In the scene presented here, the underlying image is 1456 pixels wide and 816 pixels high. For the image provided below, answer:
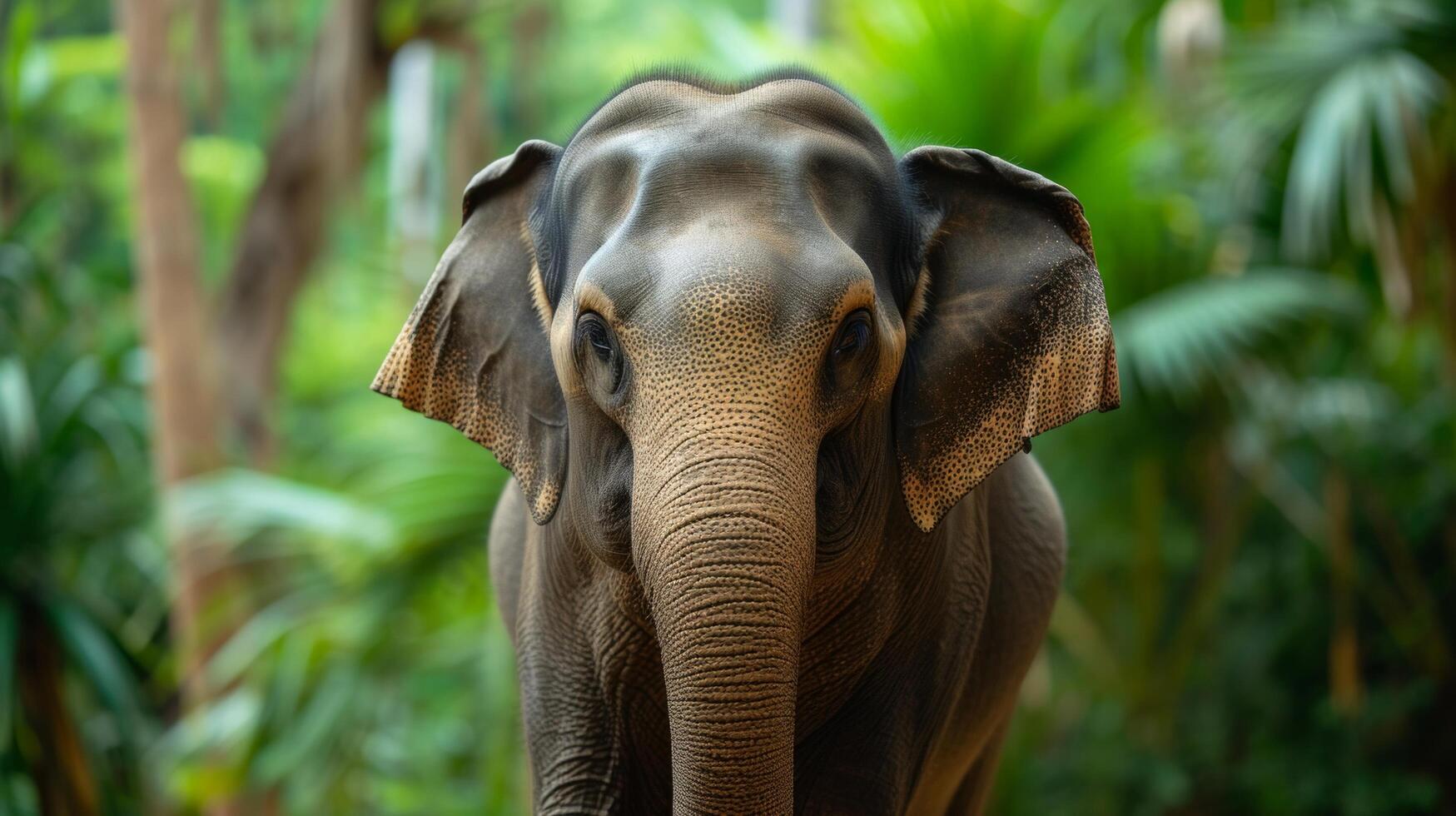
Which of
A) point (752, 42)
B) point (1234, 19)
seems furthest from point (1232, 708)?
point (752, 42)

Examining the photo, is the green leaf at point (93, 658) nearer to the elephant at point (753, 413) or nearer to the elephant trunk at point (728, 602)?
the elephant at point (753, 413)

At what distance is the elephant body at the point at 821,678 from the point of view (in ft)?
6.64

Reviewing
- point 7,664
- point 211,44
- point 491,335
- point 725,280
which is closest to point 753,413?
point 725,280

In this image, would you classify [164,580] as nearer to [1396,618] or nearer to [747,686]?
[1396,618]

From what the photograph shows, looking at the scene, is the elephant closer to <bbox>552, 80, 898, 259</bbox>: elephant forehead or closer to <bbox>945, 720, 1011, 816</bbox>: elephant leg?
<bbox>552, 80, 898, 259</bbox>: elephant forehead

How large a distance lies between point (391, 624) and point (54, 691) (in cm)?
194

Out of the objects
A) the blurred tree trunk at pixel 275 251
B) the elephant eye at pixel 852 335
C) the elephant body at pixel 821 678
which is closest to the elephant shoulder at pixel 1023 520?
the elephant body at pixel 821 678

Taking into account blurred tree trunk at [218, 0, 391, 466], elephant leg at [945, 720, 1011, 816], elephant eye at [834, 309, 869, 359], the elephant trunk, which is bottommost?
blurred tree trunk at [218, 0, 391, 466]

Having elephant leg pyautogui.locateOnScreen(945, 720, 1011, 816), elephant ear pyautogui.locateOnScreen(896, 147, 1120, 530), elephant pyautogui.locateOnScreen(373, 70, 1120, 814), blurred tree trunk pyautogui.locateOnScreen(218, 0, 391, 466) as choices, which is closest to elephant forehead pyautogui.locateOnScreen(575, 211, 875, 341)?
elephant pyautogui.locateOnScreen(373, 70, 1120, 814)

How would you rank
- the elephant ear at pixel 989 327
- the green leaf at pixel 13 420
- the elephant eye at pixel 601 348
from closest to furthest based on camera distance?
the elephant eye at pixel 601 348
the elephant ear at pixel 989 327
the green leaf at pixel 13 420

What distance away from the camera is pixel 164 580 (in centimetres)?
759

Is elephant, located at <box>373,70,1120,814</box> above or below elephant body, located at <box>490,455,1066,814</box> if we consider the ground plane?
above

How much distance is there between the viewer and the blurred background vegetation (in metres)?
5.33

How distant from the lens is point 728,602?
1501mm
